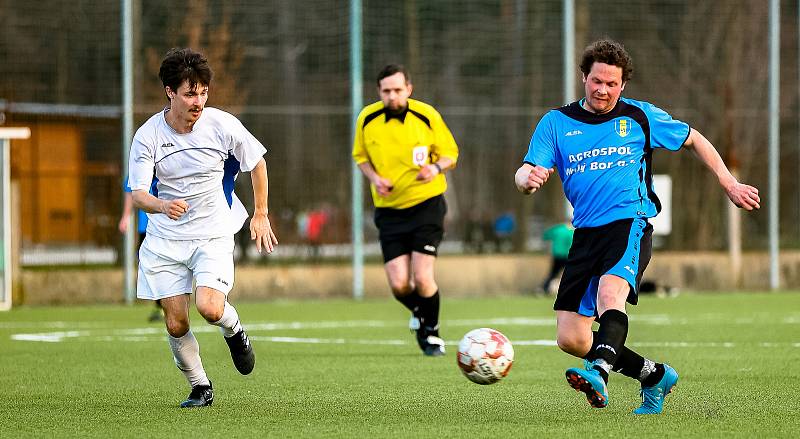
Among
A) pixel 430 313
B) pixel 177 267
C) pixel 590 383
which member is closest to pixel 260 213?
pixel 177 267

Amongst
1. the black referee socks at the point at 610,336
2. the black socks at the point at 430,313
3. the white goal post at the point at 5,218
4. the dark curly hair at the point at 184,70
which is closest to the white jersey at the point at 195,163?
the dark curly hair at the point at 184,70

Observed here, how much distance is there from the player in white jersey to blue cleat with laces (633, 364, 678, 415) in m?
A: 2.18

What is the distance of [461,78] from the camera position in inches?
744

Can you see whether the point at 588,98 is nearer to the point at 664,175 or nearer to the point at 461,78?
the point at 461,78

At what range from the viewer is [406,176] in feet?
36.3

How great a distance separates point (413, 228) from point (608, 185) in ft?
13.9

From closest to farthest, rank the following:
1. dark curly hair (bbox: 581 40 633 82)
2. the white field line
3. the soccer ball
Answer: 1. dark curly hair (bbox: 581 40 633 82)
2. the soccer ball
3. the white field line

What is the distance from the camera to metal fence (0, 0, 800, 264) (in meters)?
17.5

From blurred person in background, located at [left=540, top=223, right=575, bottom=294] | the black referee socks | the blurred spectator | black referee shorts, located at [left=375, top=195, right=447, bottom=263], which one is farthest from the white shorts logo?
the blurred spectator

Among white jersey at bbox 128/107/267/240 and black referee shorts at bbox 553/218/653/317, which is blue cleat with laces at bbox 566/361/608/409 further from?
white jersey at bbox 128/107/267/240

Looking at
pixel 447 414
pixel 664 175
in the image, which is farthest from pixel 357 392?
pixel 664 175

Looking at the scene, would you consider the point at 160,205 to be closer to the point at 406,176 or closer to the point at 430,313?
the point at 430,313

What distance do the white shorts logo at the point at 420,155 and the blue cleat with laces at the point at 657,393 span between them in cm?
447

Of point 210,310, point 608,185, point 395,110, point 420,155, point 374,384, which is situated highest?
point 395,110
